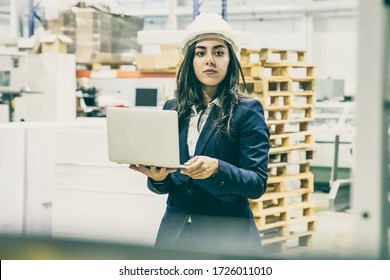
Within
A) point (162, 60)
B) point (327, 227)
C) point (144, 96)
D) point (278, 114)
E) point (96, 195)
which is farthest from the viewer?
point (162, 60)

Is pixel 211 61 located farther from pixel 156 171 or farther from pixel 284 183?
pixel 284 183

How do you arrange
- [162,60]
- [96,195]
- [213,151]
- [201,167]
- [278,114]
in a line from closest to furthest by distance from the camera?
[201,167] < [213,151] < [96,195] < [278,114] < [162,60]

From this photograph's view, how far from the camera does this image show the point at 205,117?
1.99 meters

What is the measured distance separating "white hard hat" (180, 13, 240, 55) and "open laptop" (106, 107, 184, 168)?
29 centimetres

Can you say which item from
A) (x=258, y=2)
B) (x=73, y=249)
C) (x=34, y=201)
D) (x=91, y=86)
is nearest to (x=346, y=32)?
(x=258, y=2)

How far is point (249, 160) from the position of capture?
190cm

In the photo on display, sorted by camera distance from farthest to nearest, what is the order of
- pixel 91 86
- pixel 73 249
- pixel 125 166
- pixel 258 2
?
pixel 258 2 → pixel 91 86 → pixel 125 166 → pixel 73 249

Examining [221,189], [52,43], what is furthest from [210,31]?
[52,43]

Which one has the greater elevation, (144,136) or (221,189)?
(144,136)

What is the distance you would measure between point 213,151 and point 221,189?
0.40ft

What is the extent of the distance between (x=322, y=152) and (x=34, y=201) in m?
4.40

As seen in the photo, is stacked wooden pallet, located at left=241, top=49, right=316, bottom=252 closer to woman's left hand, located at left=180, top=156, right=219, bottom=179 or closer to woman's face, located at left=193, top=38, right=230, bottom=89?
woman's face, located at left=193, top=38, right=230, bottom=89
